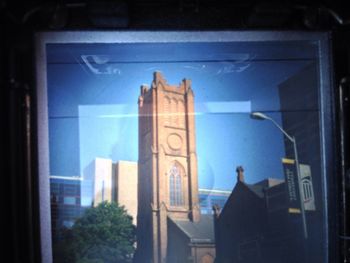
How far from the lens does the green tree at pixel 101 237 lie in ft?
8.98

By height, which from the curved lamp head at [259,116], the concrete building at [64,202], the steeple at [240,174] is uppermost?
the curved lamp head at [259,116]

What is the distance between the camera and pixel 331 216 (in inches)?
106

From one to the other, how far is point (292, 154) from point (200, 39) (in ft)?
3.33

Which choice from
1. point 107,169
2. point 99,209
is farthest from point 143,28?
point 99,209

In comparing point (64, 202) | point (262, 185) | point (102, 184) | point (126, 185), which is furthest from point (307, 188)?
point (64, 202)

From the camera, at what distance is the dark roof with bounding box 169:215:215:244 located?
113 inches

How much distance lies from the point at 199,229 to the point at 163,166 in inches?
20.4

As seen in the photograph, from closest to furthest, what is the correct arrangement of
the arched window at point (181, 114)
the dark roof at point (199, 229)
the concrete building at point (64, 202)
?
the concrete building at point (64, 202)
the arched window at point (181, 114)
the dark roof at point (199, 229)

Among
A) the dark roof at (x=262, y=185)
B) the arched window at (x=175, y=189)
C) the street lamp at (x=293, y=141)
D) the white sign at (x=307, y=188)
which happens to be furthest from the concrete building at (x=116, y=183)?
the white sign at (x=307, y=188)

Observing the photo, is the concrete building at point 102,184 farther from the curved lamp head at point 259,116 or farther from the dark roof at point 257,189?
the curved lamp head at point 259,116

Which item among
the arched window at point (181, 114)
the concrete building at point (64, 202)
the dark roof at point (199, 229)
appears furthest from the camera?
the dark roof at point (199, 229)

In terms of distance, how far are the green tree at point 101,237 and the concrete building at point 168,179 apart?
98 millimetres

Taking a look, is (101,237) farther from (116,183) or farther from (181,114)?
(181,114)

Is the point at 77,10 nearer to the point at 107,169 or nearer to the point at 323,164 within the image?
the point at 107,169
